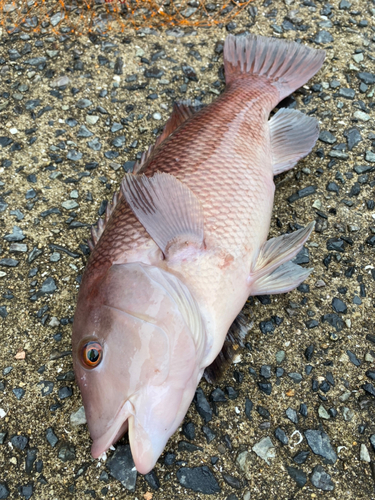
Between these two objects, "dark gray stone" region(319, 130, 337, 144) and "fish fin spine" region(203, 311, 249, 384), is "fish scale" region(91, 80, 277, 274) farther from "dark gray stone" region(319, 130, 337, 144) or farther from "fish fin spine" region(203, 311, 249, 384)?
"dark gray stone" region(319, 130, 337, 144)

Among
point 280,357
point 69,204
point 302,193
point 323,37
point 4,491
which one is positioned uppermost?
point 323,37

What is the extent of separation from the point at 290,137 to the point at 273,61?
77 cm

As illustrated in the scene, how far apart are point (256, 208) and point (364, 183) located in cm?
114

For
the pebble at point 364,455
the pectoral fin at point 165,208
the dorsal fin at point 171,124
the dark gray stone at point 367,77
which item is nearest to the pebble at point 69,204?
the dorsal fin at point 171,124

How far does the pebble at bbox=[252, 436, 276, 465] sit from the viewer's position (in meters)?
2.16

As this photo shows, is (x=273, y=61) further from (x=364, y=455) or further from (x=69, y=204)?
(x=364, y=455)

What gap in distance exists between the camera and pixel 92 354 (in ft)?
6.04

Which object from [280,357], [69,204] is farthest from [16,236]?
[280,357]

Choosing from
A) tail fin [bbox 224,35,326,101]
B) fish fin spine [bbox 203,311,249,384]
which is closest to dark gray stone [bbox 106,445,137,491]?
fish fin spine [bbox 203,311,249,384]

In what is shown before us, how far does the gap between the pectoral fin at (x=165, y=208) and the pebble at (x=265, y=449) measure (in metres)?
1.06

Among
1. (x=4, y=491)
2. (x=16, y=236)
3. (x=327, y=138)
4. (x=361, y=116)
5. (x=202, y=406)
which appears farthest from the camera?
(x=361, y=116)

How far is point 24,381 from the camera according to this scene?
2.38 meters

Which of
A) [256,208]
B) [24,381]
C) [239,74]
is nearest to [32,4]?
[239,74]

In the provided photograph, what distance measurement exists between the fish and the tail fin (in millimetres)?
586
